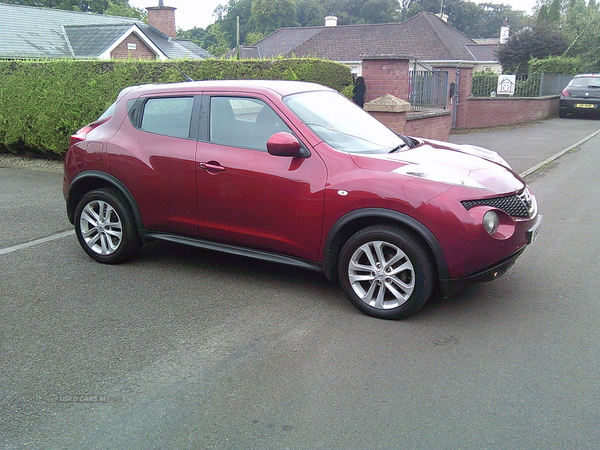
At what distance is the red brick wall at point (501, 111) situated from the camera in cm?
2084

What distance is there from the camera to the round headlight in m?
4.43

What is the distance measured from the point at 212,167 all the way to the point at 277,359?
6.41 ft

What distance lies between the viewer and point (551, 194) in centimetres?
949

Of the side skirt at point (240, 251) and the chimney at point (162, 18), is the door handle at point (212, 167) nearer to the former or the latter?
the side skirt at point (240, 251)

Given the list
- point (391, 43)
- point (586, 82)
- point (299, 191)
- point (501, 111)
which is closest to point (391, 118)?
point (299, 191)

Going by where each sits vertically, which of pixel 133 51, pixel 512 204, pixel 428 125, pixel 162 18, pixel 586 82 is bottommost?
pixel 428 125

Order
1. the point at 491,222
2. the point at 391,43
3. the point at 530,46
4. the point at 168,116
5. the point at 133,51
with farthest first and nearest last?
1. the point at 391,43
2. the point at 133,51
3. the point at 530,46
4. the point at 168,116
5. the point at 491,222

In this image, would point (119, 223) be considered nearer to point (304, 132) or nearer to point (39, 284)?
point (39, 284)

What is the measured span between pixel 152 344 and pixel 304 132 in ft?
6.63

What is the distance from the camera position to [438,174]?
15.2 ft

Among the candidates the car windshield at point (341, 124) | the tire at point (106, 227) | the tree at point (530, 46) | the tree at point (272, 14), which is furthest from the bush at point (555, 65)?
the tree at point (272, 14)

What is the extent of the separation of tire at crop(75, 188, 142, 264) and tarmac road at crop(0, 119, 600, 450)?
158mm

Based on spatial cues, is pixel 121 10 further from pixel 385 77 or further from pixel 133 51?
pixel 385 77

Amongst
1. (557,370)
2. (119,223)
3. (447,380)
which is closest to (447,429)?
(447,380)
